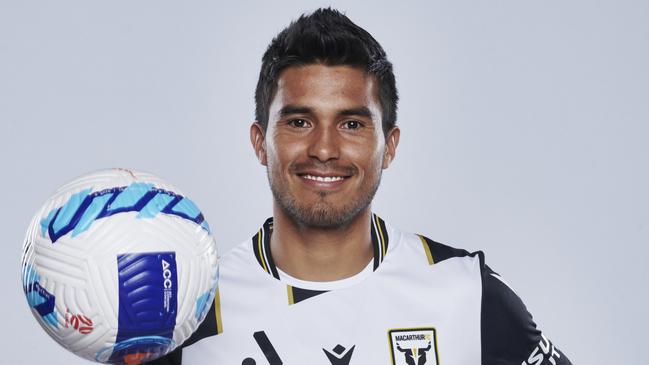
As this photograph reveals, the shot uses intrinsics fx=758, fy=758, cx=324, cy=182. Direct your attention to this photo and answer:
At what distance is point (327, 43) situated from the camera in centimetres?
246

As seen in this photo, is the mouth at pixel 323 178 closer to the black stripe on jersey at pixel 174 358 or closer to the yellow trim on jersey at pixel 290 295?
the yellow trim on jersey at pixel 290 295

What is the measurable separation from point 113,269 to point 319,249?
0.84m

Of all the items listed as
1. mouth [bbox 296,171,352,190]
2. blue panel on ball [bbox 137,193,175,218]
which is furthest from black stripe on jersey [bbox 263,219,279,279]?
A: blue panel on ball [bbox 137,193,175,218]

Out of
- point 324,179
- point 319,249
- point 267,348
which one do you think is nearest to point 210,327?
point 267,348

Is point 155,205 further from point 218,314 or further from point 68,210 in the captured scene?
point 218,314

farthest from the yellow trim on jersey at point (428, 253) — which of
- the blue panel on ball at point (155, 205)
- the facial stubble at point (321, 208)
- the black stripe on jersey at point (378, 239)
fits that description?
the blue panel on ball at point (155, 205)

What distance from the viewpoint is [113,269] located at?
176 cm

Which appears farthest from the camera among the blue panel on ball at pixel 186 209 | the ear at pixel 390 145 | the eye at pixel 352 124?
the ear at pixel 390 145

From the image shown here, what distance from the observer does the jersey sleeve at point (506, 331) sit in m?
2.46

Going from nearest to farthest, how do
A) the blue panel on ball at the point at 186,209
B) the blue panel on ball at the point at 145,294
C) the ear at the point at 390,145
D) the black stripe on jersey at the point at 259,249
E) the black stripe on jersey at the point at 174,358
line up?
the blue panel on ball at the point at 145,294, the blue panel on ball at the point at 186,209, the black stripe on jersey at the point at 174,358, the black stripe on jersey at the point at 259,249, the ear at the point at 390,145

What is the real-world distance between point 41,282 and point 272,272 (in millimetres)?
842

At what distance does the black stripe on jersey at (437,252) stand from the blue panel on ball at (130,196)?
107cm

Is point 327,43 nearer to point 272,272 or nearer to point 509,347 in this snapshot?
point 272,272

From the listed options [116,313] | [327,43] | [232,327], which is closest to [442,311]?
[232,327]
